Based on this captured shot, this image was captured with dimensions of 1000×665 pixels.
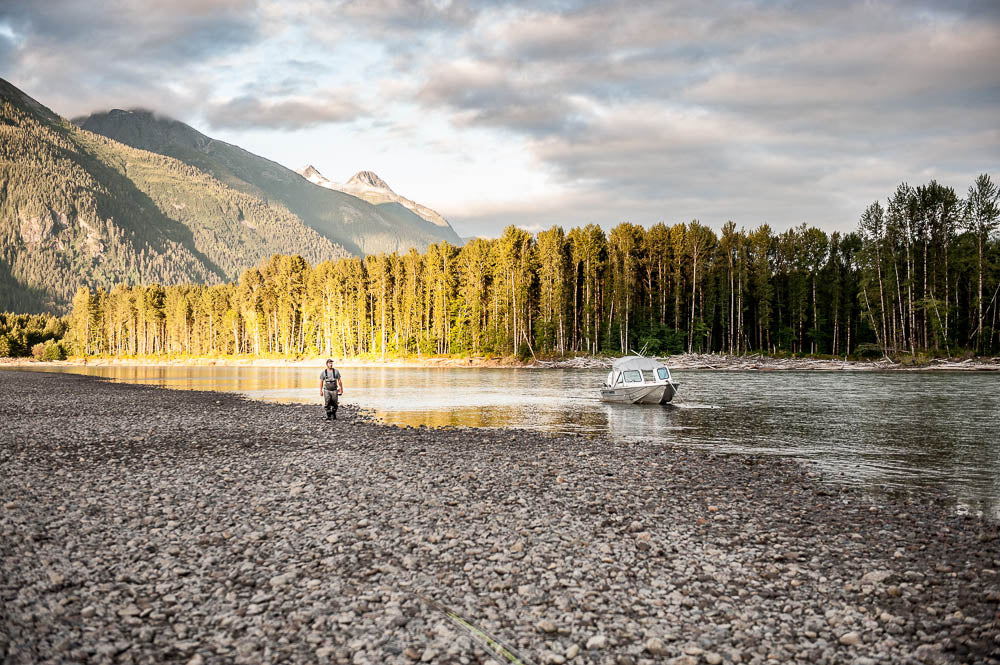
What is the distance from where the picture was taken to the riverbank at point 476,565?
6.93 m

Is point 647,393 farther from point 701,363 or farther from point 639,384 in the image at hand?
point 701,363

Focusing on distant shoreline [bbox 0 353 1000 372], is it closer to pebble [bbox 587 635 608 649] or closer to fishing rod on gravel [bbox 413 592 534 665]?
pebble [bbox 587 635 608 649]

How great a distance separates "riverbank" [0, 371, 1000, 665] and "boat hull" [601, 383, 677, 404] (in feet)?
66.9

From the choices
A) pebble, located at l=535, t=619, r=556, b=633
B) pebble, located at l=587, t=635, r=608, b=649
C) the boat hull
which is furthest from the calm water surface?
pebble, located at l=535, t=619, r=556, b=633

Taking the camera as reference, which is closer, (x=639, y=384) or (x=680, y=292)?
(x=639, y=384)

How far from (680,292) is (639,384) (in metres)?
67.4

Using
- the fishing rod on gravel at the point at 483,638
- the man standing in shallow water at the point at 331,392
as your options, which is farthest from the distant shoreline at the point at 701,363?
the fishing rod on gravel at the point at 483,638

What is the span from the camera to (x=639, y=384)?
37.9m

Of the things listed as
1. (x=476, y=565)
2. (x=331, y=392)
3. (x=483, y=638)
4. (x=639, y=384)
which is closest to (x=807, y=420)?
(x=639, y=384)

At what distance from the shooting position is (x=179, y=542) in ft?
33.2

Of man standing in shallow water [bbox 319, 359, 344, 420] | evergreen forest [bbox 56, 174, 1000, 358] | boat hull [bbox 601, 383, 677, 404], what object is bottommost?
boat hull [bbox 601, 383, 677, 404]

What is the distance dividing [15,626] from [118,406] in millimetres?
32659

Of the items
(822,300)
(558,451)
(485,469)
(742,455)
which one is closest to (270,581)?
(485,469)

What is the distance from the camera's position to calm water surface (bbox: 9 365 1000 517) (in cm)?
1811
